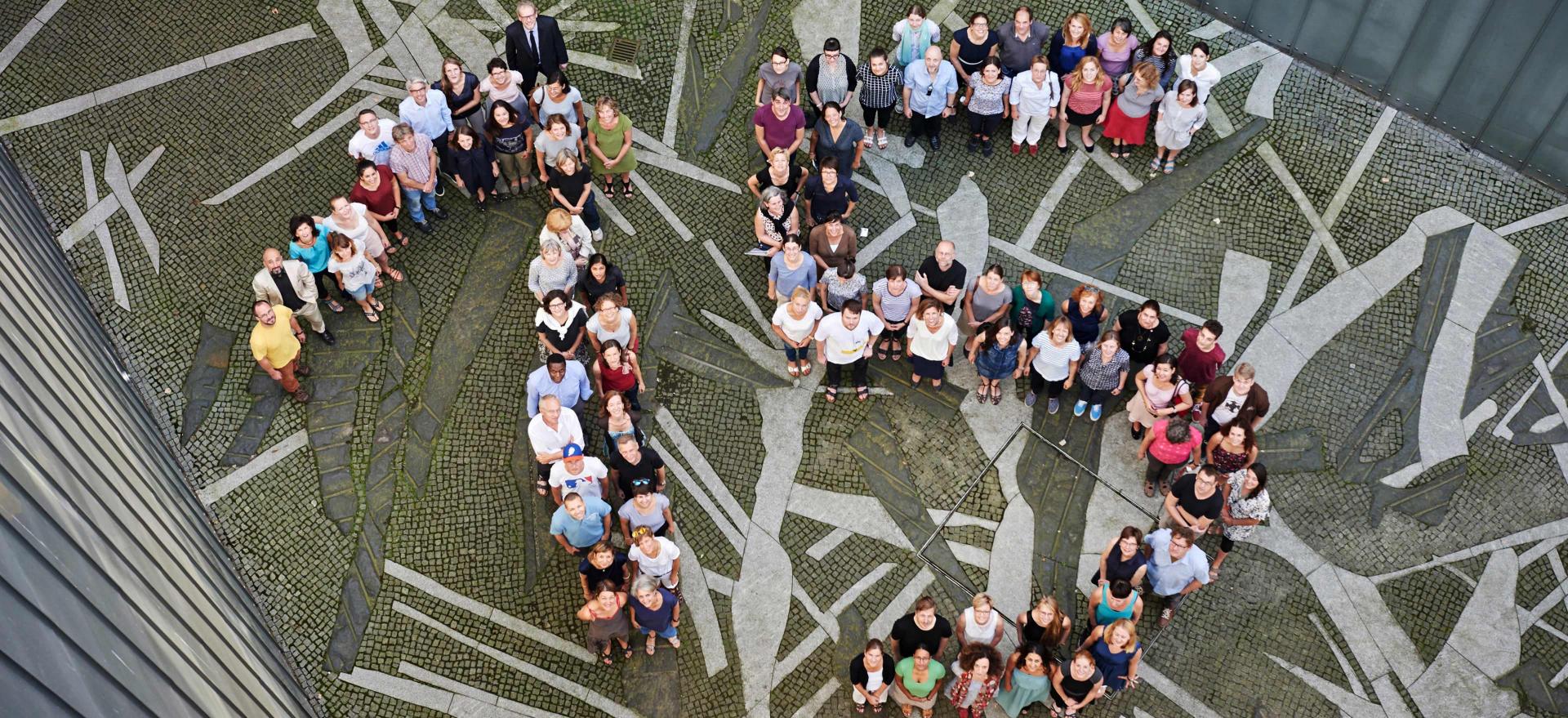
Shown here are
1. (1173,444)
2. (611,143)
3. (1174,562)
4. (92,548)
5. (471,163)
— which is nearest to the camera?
(92,548)

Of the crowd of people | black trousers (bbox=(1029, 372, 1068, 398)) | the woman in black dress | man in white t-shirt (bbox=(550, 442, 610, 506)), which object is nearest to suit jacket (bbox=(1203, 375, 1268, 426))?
the crowd of people

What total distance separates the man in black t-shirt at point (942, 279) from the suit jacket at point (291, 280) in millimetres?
6263

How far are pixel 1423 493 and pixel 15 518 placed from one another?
12.9m

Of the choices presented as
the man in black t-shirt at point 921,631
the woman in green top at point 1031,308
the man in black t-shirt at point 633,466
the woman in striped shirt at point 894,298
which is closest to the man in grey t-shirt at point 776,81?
the woman in striped shirt at point 894,298

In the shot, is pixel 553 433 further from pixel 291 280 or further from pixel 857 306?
pixel 291 280

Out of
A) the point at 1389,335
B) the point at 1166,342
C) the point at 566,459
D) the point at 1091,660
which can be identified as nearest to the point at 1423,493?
the point at 1389,335

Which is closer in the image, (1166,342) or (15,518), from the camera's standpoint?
(15,518)

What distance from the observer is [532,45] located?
16.4 m

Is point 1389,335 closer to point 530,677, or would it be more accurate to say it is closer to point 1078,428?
point 1078,428

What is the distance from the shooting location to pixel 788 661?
14.1 meters

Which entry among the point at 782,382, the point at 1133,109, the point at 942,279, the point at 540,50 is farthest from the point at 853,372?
the point at 540,50

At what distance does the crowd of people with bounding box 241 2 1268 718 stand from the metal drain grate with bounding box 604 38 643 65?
0.65 m

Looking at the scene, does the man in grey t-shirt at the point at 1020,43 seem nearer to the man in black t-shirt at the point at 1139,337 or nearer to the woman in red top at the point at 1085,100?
the woman in red top at the point at 1085,100

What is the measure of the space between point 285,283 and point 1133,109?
949 cm
